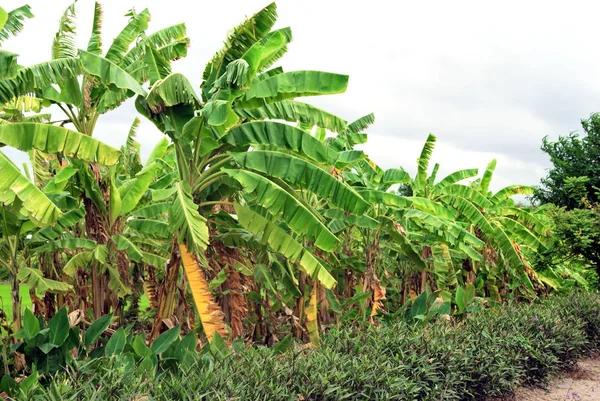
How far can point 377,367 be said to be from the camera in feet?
18.9

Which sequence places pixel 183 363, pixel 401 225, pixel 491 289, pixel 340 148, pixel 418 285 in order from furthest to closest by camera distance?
pixel 491 289 < pixel 418 285 < pixel 401 225 < pixel 340 148 < pixel 183 363

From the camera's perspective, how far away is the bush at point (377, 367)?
174 inches

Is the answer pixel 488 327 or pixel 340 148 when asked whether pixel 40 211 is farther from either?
pixel 488 327

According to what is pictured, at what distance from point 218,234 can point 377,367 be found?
121 inches

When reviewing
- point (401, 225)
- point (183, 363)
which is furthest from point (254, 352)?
point (401, 225)

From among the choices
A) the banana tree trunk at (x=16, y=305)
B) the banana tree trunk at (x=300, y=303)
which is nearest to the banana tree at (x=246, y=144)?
the banana tree trunk at (x=300, y=303)

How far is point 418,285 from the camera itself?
12.7m

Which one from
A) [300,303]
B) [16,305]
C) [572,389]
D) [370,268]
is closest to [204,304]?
[16,305]

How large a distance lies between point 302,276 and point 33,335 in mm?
5110

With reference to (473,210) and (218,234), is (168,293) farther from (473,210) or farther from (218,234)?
(473,210)

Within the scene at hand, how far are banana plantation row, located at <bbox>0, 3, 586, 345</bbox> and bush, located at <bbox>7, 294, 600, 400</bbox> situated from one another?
0.88 meters

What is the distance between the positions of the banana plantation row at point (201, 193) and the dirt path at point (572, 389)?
5.66 feet

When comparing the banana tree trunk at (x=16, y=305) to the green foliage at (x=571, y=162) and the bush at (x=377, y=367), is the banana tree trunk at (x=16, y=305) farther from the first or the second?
the green foliage at (x=571, y=162)

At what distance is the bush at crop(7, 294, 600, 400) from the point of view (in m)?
4.42
